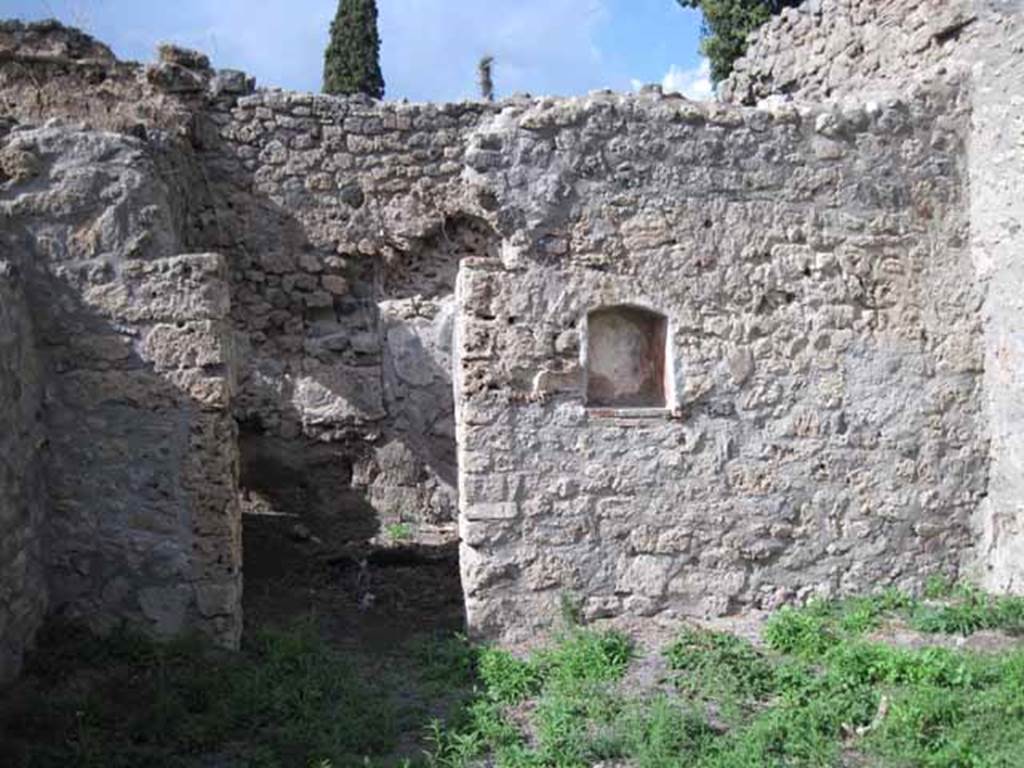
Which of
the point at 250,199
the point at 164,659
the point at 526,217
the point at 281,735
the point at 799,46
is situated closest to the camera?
the point at 281,735

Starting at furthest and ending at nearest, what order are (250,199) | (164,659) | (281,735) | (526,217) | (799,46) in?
(250,199), (799,46), (526,217), (164,659), (281,735)

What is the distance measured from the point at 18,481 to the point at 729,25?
47.6 feet

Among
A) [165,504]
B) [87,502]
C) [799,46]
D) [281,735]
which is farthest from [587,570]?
[799,46]

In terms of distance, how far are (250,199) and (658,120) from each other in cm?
423

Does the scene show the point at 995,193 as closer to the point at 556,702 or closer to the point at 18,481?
the point at 556,702

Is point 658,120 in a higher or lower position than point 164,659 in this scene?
higher

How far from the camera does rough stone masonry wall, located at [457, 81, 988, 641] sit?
6.34 metres

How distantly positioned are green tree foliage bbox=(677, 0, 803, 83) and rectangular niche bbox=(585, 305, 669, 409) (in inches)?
458

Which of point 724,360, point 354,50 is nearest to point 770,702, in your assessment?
point 724,360

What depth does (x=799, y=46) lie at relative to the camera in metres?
8.47

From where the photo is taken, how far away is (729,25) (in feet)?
57.7

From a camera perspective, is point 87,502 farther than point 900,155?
No

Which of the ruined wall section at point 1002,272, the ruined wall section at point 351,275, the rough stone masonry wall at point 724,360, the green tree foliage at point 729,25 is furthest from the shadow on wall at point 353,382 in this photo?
the green tree foliage at point 729,25

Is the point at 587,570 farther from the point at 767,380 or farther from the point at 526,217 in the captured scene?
the point at 526,217
